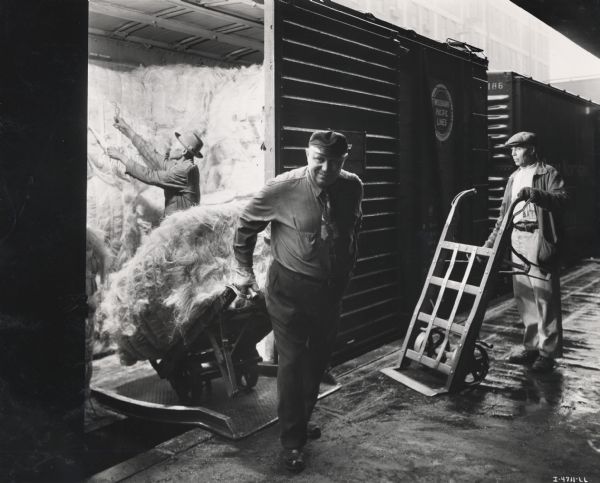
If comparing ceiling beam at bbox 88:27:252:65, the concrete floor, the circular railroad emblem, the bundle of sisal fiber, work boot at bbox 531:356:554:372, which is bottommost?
the concrete floor

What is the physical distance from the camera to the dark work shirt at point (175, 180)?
660 cm

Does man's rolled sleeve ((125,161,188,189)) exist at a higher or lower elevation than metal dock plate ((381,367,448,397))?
higher

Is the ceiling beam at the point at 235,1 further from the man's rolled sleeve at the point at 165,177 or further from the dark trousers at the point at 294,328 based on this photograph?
the dark trousers at the point at 294,328

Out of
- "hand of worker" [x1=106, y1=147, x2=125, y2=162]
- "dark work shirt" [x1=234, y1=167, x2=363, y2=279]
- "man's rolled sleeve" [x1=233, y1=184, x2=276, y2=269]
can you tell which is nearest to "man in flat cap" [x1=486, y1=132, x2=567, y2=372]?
"dark work shirt" [x1=234, y1=167, x2=363, y2=279]

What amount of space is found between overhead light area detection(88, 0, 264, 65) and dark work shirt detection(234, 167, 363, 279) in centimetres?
293

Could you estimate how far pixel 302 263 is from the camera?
3.82 meters

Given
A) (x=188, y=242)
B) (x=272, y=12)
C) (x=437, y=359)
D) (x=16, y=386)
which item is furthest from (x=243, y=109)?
(x=16, y=386)

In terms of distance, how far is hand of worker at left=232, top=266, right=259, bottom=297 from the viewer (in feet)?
12.8

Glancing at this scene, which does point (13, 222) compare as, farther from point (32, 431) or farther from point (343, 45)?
point (343, 45)

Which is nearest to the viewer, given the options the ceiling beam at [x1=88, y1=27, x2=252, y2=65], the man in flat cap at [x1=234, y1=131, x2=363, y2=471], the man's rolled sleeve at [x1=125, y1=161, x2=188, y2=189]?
the man in flat cap at [x1=234, y1=131, x2=363, y2=471]

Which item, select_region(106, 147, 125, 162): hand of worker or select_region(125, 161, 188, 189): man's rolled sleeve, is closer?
select_region(125, 161, 188, 189): man's rolled sleeve

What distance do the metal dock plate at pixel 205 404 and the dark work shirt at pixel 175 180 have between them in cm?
196

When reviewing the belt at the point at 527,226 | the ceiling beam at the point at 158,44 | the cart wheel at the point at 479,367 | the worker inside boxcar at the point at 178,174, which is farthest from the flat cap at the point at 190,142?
the cart wheel at the point at 479,367

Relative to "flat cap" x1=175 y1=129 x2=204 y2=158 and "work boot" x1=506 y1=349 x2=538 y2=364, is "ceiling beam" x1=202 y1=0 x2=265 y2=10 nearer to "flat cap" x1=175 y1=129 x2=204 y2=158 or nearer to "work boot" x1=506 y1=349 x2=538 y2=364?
"flat cap" x1=175 y1=129 x2=204 y2=158
